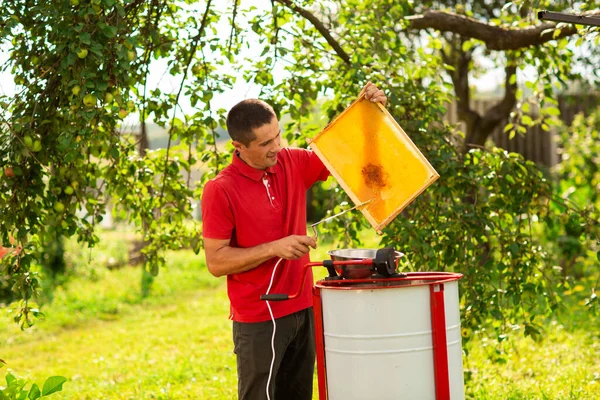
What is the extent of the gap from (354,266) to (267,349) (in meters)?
0.67

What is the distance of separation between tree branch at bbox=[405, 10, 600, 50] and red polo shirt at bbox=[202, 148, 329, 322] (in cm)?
255

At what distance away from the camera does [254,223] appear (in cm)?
348

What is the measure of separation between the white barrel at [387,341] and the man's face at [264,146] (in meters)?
0.75

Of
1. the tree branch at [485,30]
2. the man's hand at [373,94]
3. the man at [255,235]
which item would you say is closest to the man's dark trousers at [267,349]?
the man at [255,235]

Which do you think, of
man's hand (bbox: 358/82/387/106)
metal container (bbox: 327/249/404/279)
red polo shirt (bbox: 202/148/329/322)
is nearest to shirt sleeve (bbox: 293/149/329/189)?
red polo shirt (bbox: 202/148/329/322)

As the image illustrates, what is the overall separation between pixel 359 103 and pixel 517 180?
5.82 feet

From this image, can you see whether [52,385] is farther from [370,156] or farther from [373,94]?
[373,94]

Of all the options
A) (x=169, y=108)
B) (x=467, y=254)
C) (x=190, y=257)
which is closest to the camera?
(x=467, y=254)

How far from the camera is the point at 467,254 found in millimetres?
4574

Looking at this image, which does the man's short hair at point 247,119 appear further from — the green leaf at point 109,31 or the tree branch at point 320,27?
the tree branch at point 320,27

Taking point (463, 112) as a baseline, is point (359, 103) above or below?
below

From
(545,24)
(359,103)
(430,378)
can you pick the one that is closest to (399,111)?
(359,103)

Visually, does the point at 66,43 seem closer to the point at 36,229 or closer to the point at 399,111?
the point at 36,229

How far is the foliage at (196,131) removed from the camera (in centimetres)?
384
